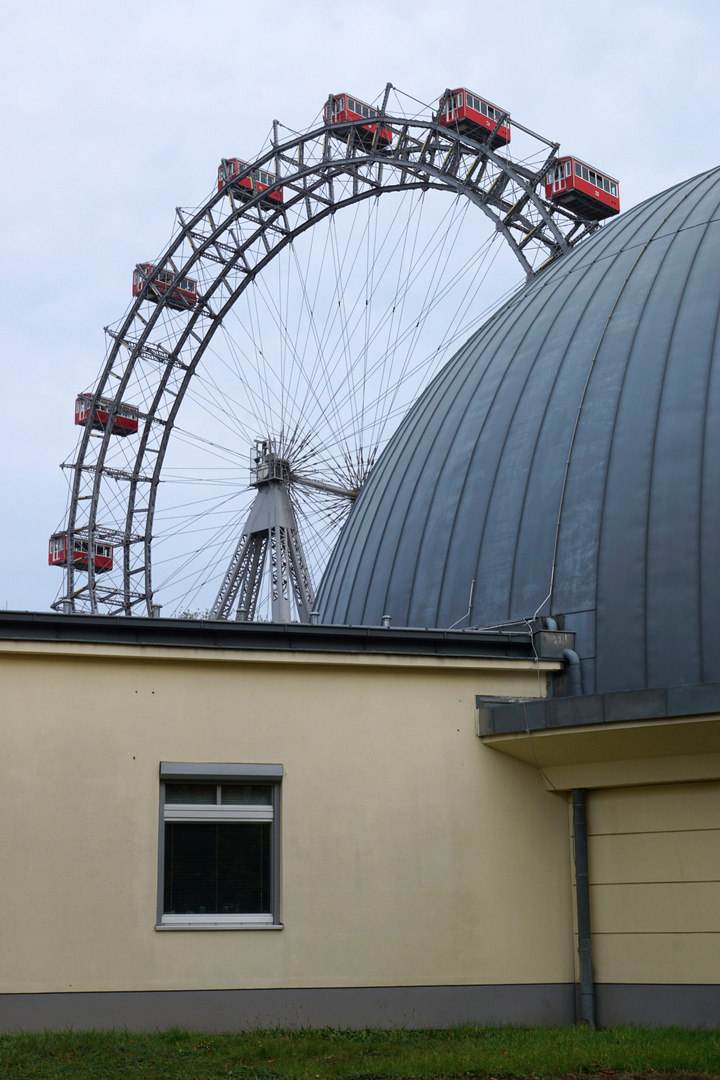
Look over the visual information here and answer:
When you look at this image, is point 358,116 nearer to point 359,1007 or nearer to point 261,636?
point 261,636

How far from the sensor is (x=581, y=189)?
34219 millimetres

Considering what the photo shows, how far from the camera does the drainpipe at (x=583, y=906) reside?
42.0 feet

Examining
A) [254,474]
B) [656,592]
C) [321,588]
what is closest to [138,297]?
[254,474]

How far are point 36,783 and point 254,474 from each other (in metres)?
27.4

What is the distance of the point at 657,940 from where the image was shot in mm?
12523

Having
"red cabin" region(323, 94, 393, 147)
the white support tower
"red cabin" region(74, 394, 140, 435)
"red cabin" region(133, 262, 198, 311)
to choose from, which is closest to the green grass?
the white support tower

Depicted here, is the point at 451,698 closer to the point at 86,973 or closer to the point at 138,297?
Result: the point at 86,973

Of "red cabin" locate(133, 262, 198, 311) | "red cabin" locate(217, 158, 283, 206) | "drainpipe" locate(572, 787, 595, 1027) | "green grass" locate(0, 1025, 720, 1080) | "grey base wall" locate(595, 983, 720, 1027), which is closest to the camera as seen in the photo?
"green grass" locate(0, 1025, 720, 1080)

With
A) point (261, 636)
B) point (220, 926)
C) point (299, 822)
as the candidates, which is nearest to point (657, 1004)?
point (299, 822)

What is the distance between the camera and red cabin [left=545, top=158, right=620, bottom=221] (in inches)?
1347

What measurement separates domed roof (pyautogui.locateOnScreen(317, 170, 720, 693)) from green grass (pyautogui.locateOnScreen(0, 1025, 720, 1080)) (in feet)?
12.4

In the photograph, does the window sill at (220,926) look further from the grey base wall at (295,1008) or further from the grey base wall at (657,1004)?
the grey base wall at (657,1004)

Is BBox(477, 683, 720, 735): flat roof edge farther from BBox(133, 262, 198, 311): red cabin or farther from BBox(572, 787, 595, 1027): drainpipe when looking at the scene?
BBox(133, 262, 198, 311): red cabin

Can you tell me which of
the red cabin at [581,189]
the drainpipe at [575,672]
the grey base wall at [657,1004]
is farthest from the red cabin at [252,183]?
the grey base wall at [657,1004]
